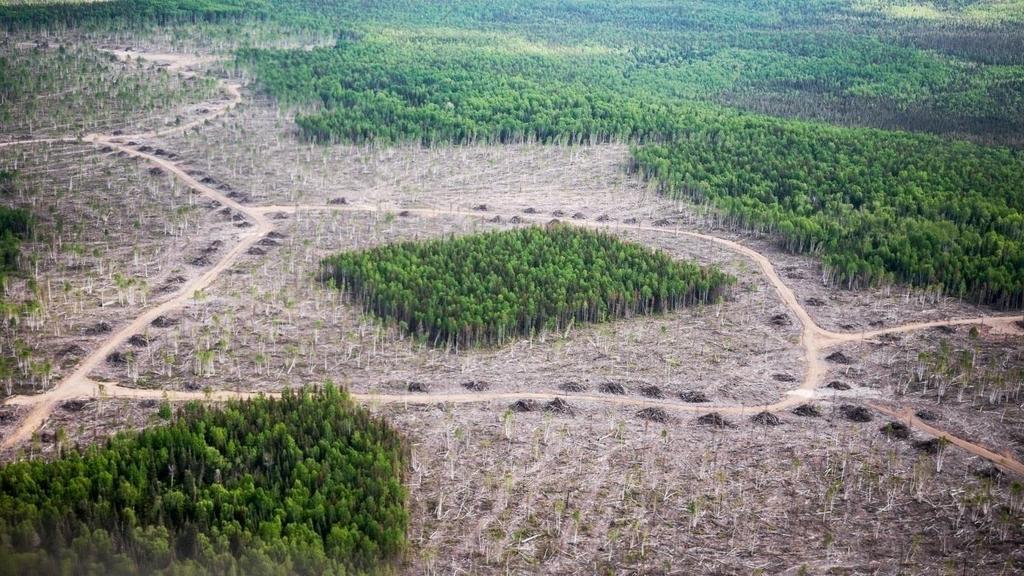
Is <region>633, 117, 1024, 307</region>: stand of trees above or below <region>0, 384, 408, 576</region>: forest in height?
above

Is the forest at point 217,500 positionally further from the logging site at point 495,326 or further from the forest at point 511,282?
the forest at point 511,282

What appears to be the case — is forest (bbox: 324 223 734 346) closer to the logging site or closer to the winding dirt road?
the logging site

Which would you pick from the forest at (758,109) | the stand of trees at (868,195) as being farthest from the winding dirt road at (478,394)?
the forest at (758,109)

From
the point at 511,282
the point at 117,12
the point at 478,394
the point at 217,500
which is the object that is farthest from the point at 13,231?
the point at 117,12

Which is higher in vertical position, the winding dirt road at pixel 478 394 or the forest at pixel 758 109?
the forest at pixel 758 109

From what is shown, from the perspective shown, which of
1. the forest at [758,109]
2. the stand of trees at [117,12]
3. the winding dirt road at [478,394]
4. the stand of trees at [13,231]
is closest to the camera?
the winding dirt road at [478,394]

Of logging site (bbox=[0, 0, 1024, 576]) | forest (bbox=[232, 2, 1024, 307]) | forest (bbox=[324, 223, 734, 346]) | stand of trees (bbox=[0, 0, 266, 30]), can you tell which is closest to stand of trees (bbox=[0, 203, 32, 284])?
logging site (bbox=[0, 0, 1024, 576])

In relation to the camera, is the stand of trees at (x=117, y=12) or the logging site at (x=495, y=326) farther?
the stand of trees at (x=117, y=12)

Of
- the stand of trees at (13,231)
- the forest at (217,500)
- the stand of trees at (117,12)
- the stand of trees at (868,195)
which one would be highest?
the stand of trees at (117,12)
